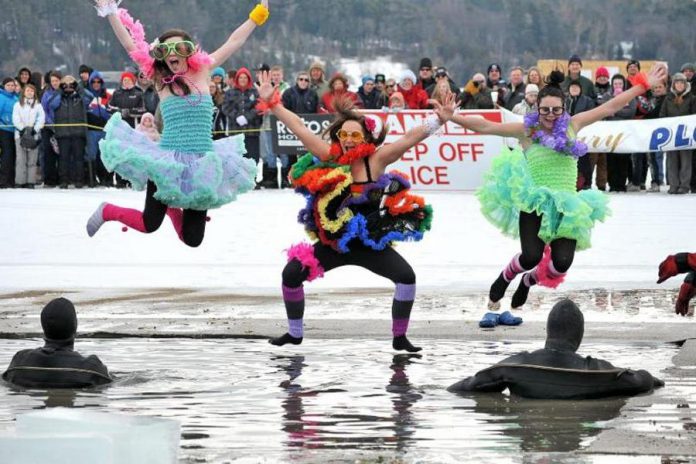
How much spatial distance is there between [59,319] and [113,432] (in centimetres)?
394

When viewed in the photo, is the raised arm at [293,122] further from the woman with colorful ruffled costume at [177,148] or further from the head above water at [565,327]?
the head above water at [565,327]

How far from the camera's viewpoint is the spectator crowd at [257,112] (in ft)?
77.4

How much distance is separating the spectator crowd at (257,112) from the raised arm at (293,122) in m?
11.9

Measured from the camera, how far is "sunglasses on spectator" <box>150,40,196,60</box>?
11.1m

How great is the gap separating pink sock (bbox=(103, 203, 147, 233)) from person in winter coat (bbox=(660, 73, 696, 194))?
13.4 m

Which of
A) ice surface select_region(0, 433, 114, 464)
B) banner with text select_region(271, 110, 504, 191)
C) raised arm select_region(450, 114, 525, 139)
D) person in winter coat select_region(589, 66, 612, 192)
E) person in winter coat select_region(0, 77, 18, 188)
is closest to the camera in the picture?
ice surface select_region(0, 433, 114, 464)

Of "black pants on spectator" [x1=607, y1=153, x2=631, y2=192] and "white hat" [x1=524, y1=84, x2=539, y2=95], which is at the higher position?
"white hat" [x1=524, y1=84, x2=539, y2=95]

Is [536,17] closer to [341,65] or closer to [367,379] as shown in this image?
[341,65]

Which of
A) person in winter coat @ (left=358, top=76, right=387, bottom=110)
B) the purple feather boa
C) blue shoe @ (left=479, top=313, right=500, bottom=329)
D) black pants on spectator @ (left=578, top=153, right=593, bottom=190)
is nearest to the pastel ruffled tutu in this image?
blue shoe @ (left=479, top=313, right=500, bottom=329)

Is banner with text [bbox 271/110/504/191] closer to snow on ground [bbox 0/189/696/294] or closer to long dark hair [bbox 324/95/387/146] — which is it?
snow on ground [bbox 0/189/696/294]

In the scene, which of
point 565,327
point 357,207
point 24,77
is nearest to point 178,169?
point 357,207

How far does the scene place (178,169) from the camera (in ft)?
36.0

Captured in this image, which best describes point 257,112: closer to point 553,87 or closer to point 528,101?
point 528,101

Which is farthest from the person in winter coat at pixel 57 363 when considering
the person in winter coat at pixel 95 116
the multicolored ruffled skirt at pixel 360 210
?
the person in winter coat at pixel 95 116
